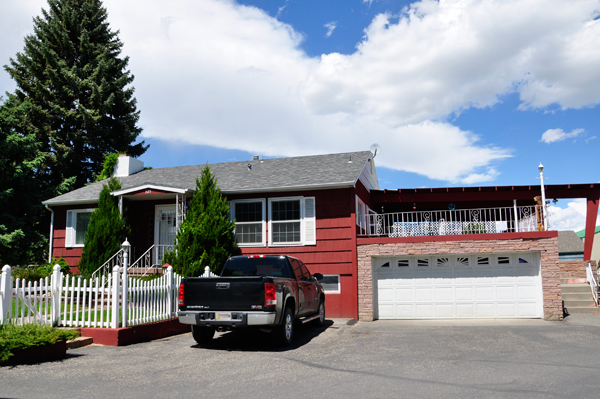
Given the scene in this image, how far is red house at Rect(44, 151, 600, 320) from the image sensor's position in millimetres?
14711

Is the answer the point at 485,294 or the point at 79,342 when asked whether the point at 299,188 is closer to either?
the point at 485,294

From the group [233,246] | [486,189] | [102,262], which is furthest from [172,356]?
[486,189]

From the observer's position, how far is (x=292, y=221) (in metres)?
16.3

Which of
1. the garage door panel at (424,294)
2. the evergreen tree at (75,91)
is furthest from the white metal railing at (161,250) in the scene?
the evergreen tree at (75,91)

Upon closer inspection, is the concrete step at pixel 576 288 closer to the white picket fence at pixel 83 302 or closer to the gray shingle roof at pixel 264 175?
the gray shingle roof at pixel 264 175

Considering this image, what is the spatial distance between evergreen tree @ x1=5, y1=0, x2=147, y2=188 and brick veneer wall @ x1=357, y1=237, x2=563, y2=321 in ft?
78.8

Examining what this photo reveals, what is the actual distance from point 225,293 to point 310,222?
7371 mm

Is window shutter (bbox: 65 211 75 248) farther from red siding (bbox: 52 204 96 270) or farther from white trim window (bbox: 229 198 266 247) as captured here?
white trim window (bbox: 229 198 266 247)

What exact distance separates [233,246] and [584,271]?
40.8 ft

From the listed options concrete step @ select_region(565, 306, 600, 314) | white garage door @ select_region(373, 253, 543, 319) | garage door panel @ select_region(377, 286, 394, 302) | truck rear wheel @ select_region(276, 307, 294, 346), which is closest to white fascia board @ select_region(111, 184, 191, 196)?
white garage door @ select_region(373, 253, 543, 319)

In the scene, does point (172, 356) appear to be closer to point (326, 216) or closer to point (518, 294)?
point (326, 216)

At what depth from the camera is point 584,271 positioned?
16672 millimetres

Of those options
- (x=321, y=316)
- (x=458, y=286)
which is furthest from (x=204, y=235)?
(x=458, y=286)

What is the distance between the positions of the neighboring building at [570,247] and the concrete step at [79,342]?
37.2m
